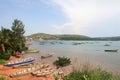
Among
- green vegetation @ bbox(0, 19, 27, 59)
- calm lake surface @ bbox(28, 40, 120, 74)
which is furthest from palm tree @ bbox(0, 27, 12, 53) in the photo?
calm lake surface @ bbox(28, 40, 120, 74)

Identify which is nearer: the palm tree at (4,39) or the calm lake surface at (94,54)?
the calm lake surface at (94,54)

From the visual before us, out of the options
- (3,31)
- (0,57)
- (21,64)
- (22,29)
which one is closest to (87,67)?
(21,64)

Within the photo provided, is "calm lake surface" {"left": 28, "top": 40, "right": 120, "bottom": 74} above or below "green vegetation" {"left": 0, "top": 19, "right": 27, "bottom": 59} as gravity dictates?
below

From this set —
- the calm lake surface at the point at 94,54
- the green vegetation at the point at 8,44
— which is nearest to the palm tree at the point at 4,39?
the green vegetation at the point at 8,44

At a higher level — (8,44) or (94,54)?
(8,44)

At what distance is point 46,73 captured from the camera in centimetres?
2906

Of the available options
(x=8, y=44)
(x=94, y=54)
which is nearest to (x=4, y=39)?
(x=8, y=44)

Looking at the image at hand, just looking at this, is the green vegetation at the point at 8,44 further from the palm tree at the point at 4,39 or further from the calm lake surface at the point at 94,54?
the calm lake surface at the point at 94,54

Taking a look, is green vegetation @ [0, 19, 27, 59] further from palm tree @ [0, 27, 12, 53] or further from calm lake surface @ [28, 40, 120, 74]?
calm lake surface @ [28, 40, 120, 74]

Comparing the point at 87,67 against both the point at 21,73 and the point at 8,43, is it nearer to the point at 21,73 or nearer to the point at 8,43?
the point at 21,73

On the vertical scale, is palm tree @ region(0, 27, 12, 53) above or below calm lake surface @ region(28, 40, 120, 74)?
above

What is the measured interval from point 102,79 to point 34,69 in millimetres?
20942

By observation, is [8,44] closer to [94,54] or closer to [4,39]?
[4,39]

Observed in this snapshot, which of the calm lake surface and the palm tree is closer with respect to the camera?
the calm lake surface
